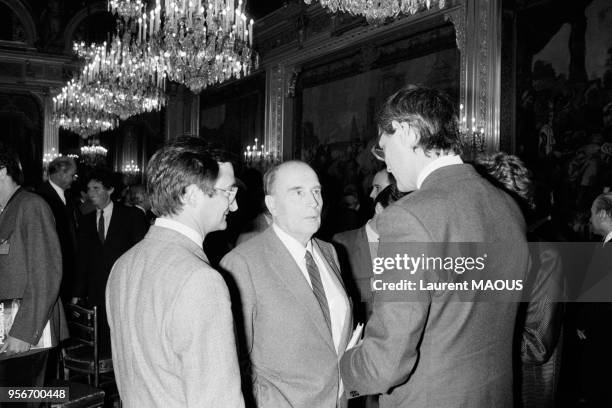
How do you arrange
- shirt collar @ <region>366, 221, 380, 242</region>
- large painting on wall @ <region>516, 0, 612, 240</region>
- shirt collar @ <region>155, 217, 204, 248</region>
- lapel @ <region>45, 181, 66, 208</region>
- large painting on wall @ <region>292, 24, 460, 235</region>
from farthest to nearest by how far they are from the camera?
large painting on wall @ <region>292, 24, 460, 235</region> → large painting on wall @ <region>516, 0, 612, 240</region> → lapel @ <region>45, 181, 66, 208</region> → shirt collar @ <region>366, 221, 380, 242</region> → shirt collar @ <region>155, 217, 204, 248</region>

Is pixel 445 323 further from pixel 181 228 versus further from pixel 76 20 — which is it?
pixel 76 20

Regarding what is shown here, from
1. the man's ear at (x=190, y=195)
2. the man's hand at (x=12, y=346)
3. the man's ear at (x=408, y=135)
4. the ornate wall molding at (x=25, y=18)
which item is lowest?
the man's hand at (x=12, y=346)

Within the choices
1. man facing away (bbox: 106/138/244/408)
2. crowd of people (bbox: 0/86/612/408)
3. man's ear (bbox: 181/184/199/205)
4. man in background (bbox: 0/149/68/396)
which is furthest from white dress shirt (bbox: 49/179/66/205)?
man's ear (bbox: 181/184/199/205)

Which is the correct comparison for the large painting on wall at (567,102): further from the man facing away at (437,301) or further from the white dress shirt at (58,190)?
the white dress shirt at (58,190)

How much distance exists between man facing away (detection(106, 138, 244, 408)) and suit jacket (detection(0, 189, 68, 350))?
4.31 ft

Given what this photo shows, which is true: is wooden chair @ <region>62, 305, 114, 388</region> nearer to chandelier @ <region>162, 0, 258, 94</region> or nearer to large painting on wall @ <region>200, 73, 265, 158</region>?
chandelier @ <region>162, 0, 258, 94</region>

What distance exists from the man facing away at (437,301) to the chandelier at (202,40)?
17.1ft

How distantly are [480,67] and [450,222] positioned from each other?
21.3 feet

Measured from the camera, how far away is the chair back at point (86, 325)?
139 inches

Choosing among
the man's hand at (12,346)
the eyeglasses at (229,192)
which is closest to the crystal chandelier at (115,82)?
the man's hand at (12,346)

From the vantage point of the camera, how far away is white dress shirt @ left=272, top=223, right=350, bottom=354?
221cm

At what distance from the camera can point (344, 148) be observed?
32.5 feet

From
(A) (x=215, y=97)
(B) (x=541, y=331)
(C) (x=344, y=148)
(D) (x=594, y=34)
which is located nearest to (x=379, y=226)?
(B) (x=541, y=331)

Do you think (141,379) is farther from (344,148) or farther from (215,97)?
(215,97)
